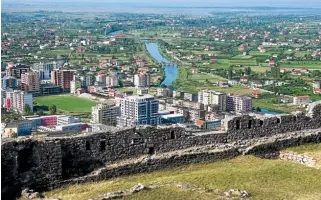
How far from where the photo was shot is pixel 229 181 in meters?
10.4

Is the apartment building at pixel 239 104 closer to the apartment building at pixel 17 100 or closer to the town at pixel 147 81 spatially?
the town at pixel 147 81

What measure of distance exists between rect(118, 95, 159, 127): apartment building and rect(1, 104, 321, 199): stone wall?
69208mm

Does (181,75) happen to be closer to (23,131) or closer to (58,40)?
(23,131)

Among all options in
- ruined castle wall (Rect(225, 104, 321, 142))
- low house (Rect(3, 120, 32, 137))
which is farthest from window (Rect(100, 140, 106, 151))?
low house (Rect(3, 120, 32, 137))

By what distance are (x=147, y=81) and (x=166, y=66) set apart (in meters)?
20.1

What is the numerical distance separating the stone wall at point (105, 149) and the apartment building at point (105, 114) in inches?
2634

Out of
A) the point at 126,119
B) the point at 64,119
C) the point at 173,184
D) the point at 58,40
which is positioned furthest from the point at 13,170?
the point at 58,40

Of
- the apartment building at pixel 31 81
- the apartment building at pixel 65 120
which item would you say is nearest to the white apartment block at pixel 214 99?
the apartment building at pixel 65 120

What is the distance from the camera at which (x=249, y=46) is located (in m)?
172

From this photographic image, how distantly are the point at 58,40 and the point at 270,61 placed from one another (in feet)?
247

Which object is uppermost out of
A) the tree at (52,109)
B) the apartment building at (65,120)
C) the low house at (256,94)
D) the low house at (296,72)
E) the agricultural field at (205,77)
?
the low house at (296,72)

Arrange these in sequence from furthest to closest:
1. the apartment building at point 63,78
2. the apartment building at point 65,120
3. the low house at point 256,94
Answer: the apartment building at point 63,78
the low house at point 256,94
the apartment building at point 65,120

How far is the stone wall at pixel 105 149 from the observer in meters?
9.95

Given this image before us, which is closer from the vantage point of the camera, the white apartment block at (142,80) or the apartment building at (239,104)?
the apartment building at (239,104)
